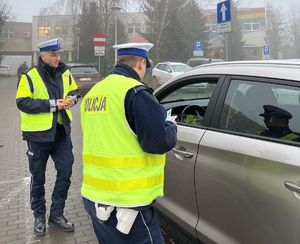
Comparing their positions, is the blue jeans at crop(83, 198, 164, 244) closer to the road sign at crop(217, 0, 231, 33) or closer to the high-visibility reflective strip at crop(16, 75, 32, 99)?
the high-visibility reflective strip at crop(16, 75, 32, 99)

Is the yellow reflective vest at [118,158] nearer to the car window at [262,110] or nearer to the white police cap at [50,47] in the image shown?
the car window at [262,110]

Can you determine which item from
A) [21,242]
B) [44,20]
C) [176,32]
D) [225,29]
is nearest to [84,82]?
[225,29]

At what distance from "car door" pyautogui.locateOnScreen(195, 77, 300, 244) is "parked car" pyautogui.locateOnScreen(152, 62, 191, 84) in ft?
68.8

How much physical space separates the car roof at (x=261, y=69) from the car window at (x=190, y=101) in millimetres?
137

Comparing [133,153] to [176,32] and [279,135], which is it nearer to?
[279,135]

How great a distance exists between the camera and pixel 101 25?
42.6 meters

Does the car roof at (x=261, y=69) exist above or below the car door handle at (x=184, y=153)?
above

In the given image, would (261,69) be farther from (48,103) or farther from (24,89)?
(24,89)

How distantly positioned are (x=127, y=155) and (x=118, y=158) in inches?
2.0

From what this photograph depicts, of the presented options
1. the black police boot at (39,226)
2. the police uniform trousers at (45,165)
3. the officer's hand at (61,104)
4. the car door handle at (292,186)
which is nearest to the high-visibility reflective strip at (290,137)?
the car door handle at (292,186)

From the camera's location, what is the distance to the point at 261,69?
282cm

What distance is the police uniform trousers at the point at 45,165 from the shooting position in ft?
13.8

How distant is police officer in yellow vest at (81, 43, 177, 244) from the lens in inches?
89.8

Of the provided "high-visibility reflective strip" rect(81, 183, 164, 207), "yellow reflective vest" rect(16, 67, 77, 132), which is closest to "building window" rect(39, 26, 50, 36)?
"yellow reflective vest" rect(16, 67, 77, 132)
